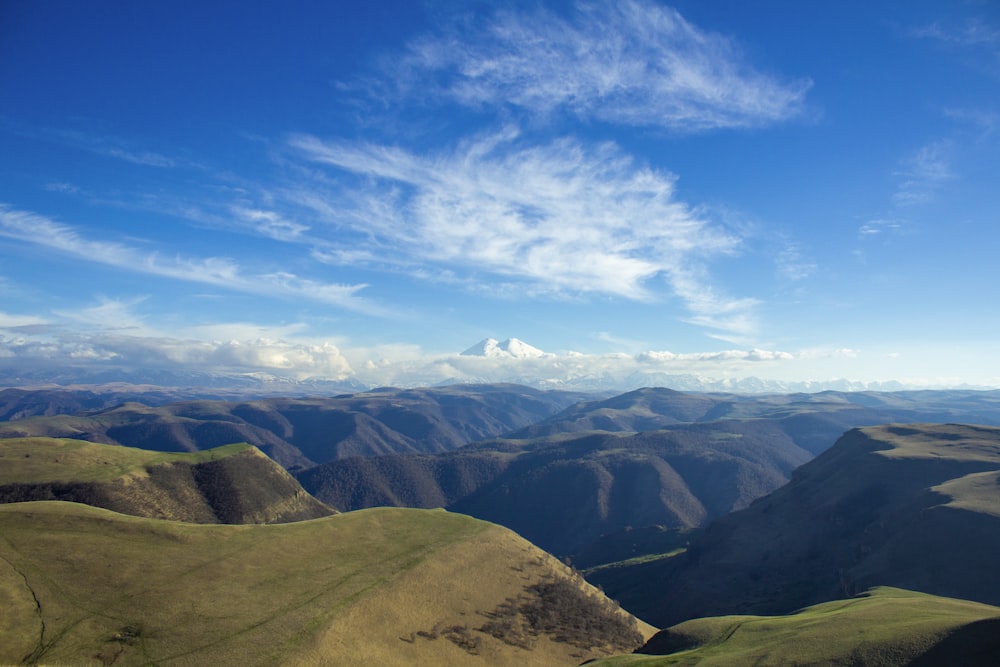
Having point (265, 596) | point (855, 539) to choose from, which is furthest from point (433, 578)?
point (855, 539)

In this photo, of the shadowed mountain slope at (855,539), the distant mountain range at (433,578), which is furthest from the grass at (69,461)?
the shadowed mountain slope at (855,539)

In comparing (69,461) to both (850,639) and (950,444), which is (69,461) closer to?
(850,639)

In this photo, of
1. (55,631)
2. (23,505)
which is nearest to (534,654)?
(55,631)

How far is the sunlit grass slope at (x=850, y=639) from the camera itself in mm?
42625

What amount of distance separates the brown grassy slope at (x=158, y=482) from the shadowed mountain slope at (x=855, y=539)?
384ft

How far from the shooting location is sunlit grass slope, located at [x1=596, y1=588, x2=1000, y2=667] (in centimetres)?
4262

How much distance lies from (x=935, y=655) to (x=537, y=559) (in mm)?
73705

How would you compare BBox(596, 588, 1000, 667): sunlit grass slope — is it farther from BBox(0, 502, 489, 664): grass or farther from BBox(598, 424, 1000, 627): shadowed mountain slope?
BBox(598, 424, 1000, 627): shadowed mountain slope

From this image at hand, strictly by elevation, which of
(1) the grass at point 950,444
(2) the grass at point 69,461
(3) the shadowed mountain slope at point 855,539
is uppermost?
(1) the grass at point 950,444

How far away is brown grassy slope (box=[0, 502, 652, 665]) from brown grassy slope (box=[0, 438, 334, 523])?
53205mm

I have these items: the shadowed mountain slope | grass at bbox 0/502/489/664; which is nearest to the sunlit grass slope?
grass at bbox 0/502/489/664

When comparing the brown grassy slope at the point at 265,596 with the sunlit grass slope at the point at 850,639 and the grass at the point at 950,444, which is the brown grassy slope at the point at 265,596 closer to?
the sunlit grass slope at the point at 850,639

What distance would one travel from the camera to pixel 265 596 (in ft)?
232

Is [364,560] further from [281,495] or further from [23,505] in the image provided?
[281,495]
